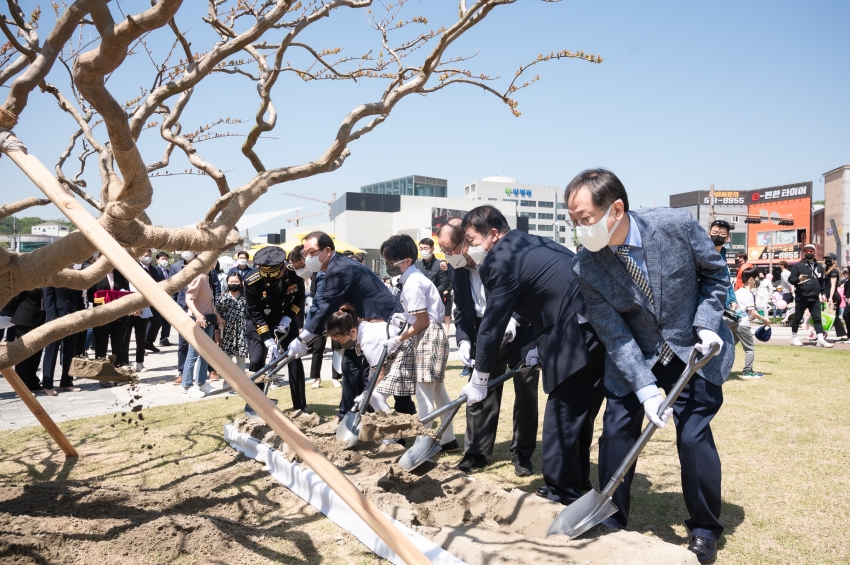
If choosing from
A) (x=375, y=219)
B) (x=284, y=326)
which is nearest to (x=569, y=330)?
(x=284, y=326)

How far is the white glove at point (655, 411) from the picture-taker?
3.12 metres

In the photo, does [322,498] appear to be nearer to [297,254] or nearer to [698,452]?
[698,452]

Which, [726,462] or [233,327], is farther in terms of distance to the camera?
[233,327]

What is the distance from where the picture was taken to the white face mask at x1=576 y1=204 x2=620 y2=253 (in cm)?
326

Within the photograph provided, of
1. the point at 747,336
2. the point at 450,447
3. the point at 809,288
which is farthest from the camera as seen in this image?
the point at 809,288

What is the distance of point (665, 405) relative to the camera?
3133 millimetres

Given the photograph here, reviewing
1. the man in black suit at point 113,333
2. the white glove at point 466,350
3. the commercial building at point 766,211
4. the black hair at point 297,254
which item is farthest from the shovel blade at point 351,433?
the commercial building at point 766,211

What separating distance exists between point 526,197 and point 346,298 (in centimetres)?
8179

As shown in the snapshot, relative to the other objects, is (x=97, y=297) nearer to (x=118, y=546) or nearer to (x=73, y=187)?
(x=73, y=187)

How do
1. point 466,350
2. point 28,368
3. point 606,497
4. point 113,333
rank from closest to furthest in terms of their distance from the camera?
1. point 606,497
2. point 466,350
3. point 28,368
4. point 113,333

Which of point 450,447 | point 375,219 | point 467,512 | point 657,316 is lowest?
point 450,447

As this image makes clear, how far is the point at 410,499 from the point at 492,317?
4.37ft

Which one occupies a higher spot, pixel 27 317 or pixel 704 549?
pixel 27 317

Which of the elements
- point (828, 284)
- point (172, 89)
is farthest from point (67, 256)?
point (828, 284)
